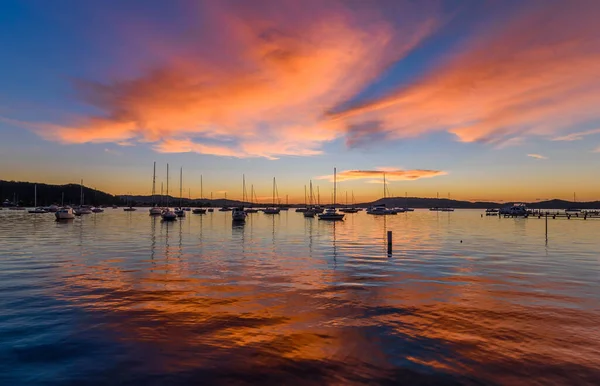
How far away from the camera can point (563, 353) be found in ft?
41.4

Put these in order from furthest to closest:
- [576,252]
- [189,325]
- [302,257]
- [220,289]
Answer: [576,252] → [302,257] → [220,289] → [189,325]

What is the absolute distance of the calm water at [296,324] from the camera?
11.1 m

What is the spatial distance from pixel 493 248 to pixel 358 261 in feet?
70.1

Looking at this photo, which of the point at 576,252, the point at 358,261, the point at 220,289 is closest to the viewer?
the point at 220,289

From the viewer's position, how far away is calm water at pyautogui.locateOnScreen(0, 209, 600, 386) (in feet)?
36.4

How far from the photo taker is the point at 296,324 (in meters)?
15.5

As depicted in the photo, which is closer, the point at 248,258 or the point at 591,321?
the point at 591,321

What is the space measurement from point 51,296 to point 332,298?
1526cm

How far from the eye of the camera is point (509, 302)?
19172 millimetres

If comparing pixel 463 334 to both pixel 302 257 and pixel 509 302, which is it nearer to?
pixel 509 302

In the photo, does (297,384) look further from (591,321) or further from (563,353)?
(591,321)

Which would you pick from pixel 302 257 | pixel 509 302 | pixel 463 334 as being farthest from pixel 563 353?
pixel 302 257

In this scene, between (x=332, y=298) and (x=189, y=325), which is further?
(x=332, y=298)

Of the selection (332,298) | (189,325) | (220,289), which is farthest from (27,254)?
(332,298)
